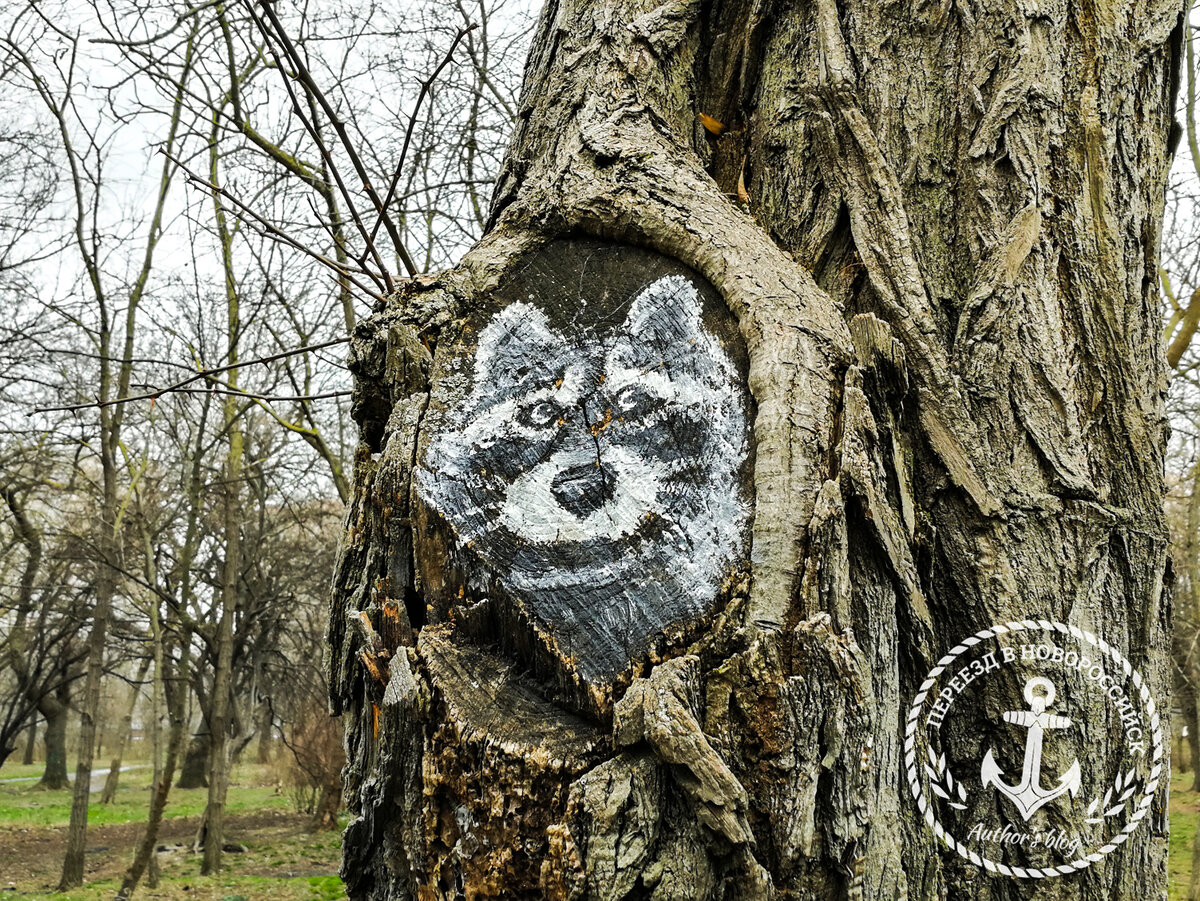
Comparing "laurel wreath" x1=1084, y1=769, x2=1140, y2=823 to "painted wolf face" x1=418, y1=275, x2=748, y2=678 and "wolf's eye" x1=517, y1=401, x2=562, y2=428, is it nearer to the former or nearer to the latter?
"painted wolf face" x1=418, y1=275, x2=748, y2=678

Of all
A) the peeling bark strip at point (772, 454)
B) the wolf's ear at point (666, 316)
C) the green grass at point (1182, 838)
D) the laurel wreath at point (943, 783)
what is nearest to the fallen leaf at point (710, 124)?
the peeling bark strip at point (772, 454)

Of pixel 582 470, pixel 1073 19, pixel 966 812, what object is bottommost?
pixel 966 812

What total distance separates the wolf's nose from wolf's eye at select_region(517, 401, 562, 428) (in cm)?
10

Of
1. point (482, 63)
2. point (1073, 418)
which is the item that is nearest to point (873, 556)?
point (1073, 418)

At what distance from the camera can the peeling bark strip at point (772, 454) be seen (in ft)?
3.43

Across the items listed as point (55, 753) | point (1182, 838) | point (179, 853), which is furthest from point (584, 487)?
point (55, 753)

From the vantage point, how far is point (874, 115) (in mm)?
1607

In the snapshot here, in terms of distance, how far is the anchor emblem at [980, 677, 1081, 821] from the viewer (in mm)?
1309

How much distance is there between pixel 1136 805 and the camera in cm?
133

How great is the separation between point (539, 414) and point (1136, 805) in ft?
3.74

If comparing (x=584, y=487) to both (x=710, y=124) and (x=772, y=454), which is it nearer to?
(x=772, y=454)

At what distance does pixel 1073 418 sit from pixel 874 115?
68 cm

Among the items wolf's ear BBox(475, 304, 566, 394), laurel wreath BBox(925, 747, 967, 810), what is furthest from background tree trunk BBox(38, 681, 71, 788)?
laurel wreath BBox(925, 747, 967, 810)

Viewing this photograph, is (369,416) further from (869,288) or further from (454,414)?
(869,288)
